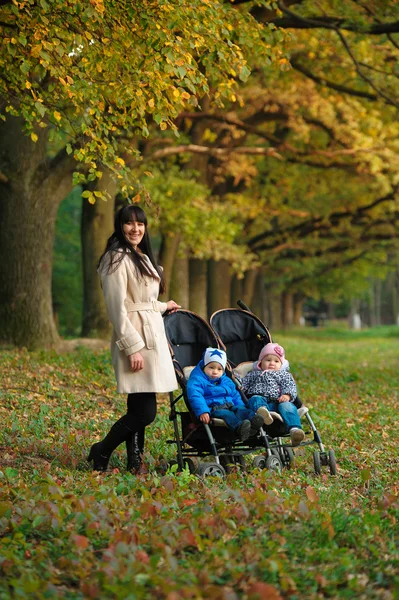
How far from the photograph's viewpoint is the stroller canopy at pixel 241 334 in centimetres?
880

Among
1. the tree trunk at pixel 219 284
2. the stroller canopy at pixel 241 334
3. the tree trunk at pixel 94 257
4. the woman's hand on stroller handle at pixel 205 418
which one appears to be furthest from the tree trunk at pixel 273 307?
the woman's hand on stroller handle at pixel 205 418

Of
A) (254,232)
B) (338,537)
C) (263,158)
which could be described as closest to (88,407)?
(338,537)

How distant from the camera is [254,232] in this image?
115 ft

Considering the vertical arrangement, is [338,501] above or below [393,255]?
below

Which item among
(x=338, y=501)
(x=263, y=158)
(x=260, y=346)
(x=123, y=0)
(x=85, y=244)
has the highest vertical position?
(x=263, y=158)

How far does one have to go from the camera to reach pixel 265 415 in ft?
24.9

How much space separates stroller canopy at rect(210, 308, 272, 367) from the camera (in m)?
8.80

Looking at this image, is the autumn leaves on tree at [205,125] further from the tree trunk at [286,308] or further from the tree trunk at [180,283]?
the tree trunk at [286,308]

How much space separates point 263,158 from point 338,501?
26.3m

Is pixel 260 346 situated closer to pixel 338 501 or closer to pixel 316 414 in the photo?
pixel 338 501

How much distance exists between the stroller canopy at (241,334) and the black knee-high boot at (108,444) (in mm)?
1603

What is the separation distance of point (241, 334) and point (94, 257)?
1093 centimetres

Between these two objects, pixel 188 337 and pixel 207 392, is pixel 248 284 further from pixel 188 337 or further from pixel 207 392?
pixel 207 392

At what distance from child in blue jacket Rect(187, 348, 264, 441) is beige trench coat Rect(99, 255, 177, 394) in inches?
12.8
